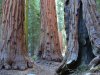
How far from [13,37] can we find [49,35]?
3.74m

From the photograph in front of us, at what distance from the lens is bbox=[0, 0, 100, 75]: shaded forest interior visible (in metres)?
4.95

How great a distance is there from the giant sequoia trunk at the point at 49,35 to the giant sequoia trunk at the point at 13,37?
314 cm

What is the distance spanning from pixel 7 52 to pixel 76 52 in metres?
3.53

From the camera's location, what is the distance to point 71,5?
5410 mm

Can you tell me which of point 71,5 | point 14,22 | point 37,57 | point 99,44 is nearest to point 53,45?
point 37,57

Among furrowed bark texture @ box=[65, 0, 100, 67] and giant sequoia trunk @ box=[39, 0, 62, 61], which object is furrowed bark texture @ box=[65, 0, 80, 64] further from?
giant sequoia trunk @ box=[39, 0, 62, 61]

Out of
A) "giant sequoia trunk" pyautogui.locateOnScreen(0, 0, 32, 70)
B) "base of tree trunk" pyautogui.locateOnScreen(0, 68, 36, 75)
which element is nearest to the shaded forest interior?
"giant sequoia trunk" pyautogui.locateOnScreen(0, 0, 32, 70)

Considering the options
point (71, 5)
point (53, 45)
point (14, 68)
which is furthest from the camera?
point (53, 45)

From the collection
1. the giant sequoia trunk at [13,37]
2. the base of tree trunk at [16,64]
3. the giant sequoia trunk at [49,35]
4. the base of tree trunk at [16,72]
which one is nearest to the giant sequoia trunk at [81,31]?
the base of tree trunk at [16,72]

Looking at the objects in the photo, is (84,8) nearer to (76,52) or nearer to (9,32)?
(76,52)

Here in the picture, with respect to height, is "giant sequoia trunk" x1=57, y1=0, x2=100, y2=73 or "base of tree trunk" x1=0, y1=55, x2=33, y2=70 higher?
"giant sequoia trunk" x1=57, y1=0, x2=100, y2=73

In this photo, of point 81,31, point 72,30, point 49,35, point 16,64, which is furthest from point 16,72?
point 49,35

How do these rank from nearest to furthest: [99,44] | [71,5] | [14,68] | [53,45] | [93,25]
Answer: [99,44] → [93,25] → [71,5] → [14,68] → [53,45]

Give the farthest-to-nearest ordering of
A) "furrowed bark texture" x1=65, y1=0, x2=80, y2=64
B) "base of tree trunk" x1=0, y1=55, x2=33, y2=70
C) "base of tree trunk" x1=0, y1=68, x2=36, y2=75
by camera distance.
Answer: "base of tree trunk" x1=0, y1=55, x2=33, y2=70 → "base of tree trunk" x1=0, y1=68, x2=36, y2=75 → "furrowed bark texture" x1=65, y1=0, x2=80, y2=64
